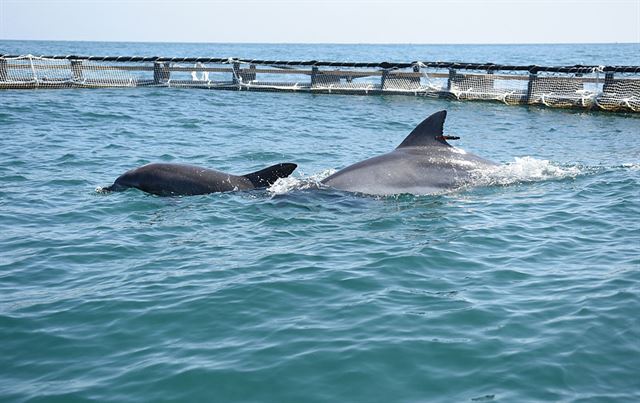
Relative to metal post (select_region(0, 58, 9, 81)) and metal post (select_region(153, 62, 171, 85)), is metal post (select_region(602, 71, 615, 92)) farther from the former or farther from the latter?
metal post (select_region(0, 58, 9, 81))

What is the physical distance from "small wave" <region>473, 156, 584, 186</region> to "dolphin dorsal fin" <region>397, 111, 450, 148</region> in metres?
1.01

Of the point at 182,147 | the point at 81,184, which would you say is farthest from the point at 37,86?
the point at 81,184

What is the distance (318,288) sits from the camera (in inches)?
298

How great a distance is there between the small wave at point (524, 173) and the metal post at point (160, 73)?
937 inches

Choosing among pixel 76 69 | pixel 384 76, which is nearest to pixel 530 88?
pixel 384 76

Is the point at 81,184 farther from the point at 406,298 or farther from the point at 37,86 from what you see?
the point at 37,86

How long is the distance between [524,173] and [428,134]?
2890 millimetres

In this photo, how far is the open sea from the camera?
5.54 m

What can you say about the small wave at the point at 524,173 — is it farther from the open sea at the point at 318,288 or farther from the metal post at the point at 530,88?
the metal post at the point at 530,88

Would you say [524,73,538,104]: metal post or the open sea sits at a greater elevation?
[524,73,538,104]: metal post

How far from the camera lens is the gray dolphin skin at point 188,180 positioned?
467 inches

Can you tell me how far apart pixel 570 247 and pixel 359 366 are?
15.5ft

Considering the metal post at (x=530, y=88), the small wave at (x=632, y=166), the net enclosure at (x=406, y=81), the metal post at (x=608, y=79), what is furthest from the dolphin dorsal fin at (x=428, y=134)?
the metal post at (x=530, y=88)

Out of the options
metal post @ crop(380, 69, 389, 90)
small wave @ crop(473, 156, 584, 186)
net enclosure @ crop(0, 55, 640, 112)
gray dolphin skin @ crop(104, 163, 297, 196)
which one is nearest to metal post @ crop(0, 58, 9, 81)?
net enclosure @ crop(0, 55, 640, 112)
